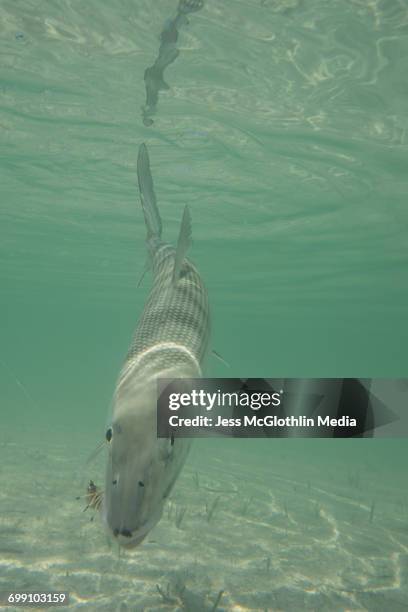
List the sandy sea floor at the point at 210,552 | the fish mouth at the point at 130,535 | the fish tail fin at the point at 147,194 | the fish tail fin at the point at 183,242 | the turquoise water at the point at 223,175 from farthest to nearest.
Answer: the turquoise water at the point at 223,175 → the sandy sea floor at the point at 210,552 → the fish tail fin at the point at 147,194 → the fish tail fin at the point at 183,242 → the fish mouth at the point at 130,535

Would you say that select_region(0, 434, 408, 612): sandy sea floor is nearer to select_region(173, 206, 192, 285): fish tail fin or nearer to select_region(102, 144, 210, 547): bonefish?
select_region(102, 144, 210, 547): bonefish

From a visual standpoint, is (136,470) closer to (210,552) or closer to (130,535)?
(130,535)

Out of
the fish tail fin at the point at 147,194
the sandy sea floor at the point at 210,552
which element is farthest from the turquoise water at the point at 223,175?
the fish tail fin at the point at 147,194

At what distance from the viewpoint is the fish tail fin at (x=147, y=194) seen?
9.80 ft

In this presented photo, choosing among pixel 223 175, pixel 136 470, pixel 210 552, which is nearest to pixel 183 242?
pixel 136 470

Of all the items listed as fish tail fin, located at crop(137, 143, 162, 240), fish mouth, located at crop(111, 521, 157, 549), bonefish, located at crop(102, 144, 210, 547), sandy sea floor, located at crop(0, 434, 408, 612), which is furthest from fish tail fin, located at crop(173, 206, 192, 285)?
sandy sea floor, located at crop(0, 434, 408, 612)

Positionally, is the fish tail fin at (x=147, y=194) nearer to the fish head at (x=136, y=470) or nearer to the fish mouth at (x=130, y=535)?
the fish head at (x=136, y=470)

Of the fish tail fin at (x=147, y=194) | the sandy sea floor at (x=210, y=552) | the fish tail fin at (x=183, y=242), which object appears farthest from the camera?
the sandy sea floor at (x=210, y=552)

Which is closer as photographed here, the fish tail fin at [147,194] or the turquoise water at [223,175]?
the fish tail fin at [147,194]

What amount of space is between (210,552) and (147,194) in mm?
7488

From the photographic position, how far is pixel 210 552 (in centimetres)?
826

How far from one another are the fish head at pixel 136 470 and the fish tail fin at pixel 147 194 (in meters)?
1.61

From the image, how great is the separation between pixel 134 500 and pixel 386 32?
11.9 meters

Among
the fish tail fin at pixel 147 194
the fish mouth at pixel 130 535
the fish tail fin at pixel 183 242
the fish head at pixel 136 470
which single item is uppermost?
the fish tail fin at pixel 147 194
